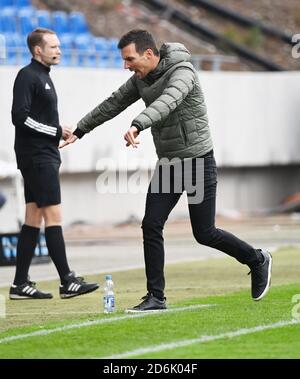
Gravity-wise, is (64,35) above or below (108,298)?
above

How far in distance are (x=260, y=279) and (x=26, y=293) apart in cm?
226

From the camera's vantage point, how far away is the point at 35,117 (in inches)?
451

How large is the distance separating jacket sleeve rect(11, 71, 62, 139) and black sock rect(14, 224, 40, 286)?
0.92 metres

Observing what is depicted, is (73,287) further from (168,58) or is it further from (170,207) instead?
(168,58)

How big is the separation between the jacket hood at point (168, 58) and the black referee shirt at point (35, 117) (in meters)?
1.82

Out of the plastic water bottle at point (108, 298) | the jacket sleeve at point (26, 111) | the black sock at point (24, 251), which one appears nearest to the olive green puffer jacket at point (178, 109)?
the plastic water bottle at point (108, 298)

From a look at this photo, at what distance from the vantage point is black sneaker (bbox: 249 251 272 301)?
10.5 meters

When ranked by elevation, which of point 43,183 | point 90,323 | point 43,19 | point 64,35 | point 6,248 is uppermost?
point 43,19

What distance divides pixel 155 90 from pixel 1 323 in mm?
2099

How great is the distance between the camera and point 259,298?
10.6 meters

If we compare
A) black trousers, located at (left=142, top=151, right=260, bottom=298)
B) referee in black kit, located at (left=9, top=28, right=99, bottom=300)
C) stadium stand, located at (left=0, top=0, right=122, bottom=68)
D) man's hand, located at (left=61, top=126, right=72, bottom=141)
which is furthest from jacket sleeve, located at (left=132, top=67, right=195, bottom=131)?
stadium stand, located at (left=0, top=0, right=122, bottom=68)

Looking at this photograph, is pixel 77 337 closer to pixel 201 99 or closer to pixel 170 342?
pixel 170 342

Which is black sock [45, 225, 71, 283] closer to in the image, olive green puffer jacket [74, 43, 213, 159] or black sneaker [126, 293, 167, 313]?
black sneaker [126, 293, 167, 313]

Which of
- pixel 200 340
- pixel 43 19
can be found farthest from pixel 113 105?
pixel 43 19
